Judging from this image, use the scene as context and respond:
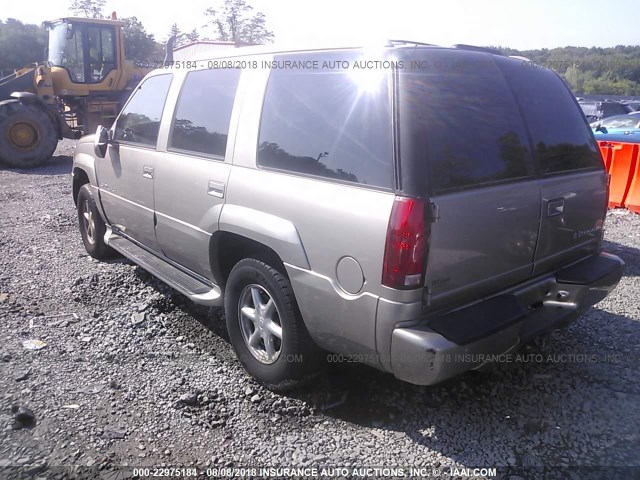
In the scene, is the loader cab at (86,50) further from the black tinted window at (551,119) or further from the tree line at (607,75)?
the tree line at (607,75)

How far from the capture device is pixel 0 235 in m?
6.66

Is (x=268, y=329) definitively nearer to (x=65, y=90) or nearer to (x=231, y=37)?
(x=65, y=90)

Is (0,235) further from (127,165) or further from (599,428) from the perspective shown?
(599,428)

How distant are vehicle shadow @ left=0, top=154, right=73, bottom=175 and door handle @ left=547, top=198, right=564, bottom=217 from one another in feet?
36.4

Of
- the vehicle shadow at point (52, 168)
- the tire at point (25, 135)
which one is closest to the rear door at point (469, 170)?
the vehicle shadow at point (52, 168)

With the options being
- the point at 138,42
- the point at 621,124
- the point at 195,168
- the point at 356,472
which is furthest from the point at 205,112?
the point at 138,42

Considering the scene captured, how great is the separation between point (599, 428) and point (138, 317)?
3299 mm

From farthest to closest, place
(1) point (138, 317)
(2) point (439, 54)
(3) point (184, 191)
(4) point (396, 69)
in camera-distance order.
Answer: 1. (1) point (138, 317)
2. (3) point (184, 191)
3. (2) point (439, 54)
4. (4) point (396, 69)


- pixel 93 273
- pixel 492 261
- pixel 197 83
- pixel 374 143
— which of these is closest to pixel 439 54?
pixel 374 143

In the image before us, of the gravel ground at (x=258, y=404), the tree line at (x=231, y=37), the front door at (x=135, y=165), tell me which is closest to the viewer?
the gravel ground at (x=258, y=404)

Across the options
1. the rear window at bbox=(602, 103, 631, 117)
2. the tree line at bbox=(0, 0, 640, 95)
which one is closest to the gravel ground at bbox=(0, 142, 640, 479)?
the rear window at bbox=(602, 103, 631, 117)

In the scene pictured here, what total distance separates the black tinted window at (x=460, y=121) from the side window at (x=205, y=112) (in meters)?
1.36

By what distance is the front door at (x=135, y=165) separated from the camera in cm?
419

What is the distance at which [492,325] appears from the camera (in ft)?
8.63
